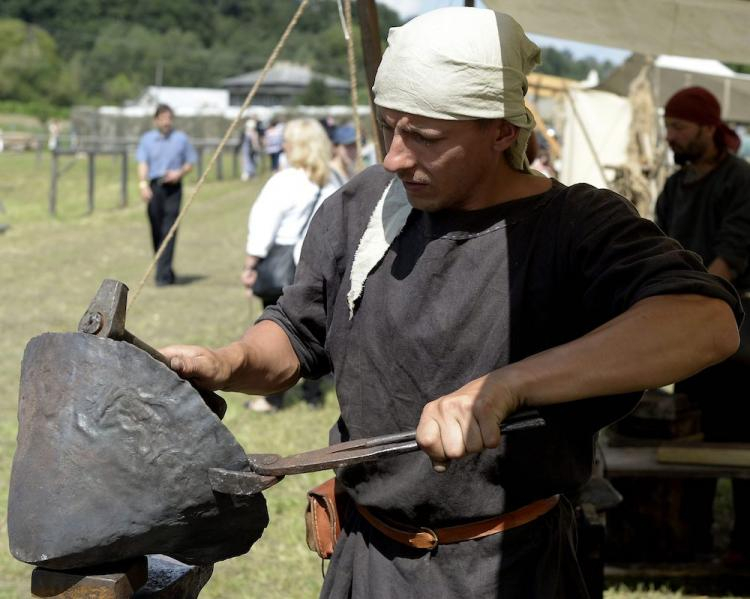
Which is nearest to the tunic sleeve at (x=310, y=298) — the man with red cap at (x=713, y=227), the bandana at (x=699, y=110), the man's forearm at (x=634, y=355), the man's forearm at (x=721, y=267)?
the man's forearm at (x=634, y=355)

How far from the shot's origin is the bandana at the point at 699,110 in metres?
5.16

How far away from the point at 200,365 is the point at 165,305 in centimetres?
891

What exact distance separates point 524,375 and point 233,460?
0.51 metres

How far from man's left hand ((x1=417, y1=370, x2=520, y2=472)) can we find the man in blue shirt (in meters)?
10.2

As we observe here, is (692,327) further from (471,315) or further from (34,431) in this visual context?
(34,431)

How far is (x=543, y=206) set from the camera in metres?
2.02

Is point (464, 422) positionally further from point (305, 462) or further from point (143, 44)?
point (143, 44)

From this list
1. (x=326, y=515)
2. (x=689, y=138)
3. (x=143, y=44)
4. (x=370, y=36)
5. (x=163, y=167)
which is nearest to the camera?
(x=326, y=515)

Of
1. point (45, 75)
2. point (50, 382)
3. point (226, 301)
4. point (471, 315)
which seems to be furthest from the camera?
point (45, 75)

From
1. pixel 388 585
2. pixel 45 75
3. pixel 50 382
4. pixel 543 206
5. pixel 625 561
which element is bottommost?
pixel 45 75

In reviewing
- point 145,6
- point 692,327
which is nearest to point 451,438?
point 692,327

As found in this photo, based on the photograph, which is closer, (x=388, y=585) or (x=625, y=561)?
(x=388, y=585)

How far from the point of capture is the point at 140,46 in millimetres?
102125

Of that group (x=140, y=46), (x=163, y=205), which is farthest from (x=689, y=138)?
(x=140, y=46)
